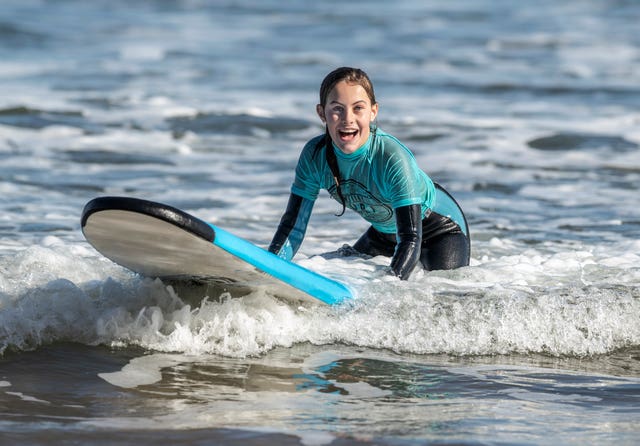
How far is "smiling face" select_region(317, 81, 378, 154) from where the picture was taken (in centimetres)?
439

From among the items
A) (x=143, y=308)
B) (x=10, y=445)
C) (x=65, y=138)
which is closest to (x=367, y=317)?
(x=143, y=308)

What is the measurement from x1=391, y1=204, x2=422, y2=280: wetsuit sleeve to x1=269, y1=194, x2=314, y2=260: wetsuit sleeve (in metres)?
0.50

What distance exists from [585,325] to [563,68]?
11800mm

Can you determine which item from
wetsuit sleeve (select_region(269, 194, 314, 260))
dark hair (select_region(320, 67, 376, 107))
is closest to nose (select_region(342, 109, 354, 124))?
dark hair (select_region(320, 67, 376, 107))

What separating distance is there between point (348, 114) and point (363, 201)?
580 mm

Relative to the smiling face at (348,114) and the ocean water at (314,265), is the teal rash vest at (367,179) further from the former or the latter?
the ocean water at (314,265)

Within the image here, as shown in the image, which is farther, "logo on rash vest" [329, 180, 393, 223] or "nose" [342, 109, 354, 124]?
"logo on rash vest" [329, 180, 393, 223]

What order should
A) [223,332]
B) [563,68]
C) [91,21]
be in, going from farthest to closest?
[91,21] → [563,68] → [223,332]

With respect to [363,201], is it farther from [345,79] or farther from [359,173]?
[345,79]

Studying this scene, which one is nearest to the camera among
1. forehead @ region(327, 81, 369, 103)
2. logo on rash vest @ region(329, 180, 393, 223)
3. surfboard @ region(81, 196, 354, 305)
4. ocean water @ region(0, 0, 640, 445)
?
ocean water @ region(0, 0, 640, 445)

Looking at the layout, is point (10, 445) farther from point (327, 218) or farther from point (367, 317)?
point (327, 218)

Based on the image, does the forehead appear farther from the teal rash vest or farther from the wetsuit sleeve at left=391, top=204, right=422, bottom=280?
the wetsuit sleeve at left=391, top=204, right=422, bottom=280

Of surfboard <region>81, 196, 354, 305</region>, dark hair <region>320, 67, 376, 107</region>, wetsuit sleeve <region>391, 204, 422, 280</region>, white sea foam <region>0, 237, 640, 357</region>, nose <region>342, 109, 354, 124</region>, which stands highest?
dark hair <region>320, 67, 376, 107</region>

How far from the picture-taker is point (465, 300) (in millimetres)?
4664
